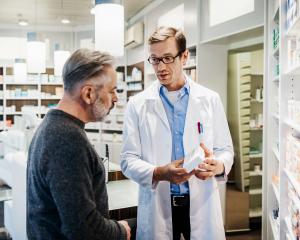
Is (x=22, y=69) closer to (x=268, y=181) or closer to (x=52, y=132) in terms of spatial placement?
(x=268, y=181)

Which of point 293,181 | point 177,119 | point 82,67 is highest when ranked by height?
point 82,67

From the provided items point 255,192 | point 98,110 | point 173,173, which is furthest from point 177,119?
point 255,192

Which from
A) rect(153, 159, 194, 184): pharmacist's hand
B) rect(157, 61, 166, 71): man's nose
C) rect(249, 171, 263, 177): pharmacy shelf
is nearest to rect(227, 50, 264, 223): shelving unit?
rect(249, 171, 263, 177): pharmacy shelf

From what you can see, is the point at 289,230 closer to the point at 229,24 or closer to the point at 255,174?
the point at 229,24

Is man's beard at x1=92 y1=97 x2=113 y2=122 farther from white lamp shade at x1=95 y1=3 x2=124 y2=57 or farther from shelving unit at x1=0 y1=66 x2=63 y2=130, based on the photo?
shelving unit at x1=0 y1=66 x2=63 y2=130

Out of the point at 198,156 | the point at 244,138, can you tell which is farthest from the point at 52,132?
the point at 244,138

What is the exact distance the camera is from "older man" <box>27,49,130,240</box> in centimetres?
127

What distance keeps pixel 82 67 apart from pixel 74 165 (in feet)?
1.19

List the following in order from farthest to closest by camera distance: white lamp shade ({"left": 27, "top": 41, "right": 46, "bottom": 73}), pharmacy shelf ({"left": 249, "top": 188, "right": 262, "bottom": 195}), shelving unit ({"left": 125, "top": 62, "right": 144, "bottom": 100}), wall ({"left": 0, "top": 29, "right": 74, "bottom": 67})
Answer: wall ({"left": 0, "top": 29, "right": 74, "bottom": 67}) < shelving unit ({"left": 125, "top": 62, "right": 144, "bottom": 100}) < pharmacy shelf ({"left": 249, "top": 188, "right": 262, "bottom": 195}) < white lamp shade ({"left": 27, "top": 41, "right": 46, "bottom": 73})

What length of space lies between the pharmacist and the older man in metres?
0.48

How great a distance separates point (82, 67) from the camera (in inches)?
54.6

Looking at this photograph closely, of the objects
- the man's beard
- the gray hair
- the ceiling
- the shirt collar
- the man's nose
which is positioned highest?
the ceiling

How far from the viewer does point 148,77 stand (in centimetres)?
716

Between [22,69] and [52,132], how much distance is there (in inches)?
251
